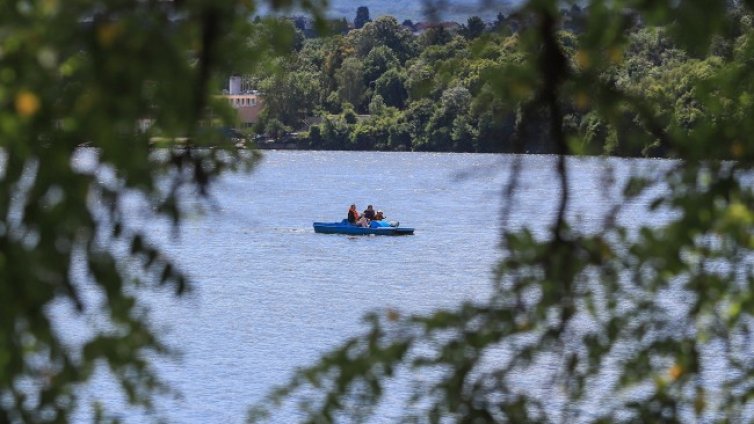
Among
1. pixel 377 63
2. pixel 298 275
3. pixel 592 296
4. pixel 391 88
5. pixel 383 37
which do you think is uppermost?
pixel 383 37

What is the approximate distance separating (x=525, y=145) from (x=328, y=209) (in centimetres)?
6239

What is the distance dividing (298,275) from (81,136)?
38.9m

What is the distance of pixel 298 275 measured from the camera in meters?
41.4

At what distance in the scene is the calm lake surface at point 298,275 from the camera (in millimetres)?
21905

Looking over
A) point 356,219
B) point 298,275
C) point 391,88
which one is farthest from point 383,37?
point 298,275

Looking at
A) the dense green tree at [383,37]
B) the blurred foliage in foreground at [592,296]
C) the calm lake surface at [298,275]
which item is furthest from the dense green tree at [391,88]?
the blurred foliage in foreground at [592,296]

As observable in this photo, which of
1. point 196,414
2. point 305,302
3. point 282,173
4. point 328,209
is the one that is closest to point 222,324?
point 305,302

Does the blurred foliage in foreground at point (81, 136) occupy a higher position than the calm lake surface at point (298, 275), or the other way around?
the blurred foliage in foreground at point (81, 136)

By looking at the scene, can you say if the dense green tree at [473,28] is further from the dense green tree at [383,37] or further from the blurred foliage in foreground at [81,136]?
the dense green tree at [383,37]

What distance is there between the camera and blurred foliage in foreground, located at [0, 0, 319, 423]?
2.27m

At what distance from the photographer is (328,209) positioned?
218ft

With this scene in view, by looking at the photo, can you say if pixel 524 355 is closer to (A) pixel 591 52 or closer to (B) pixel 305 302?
(A) pixel 591 52

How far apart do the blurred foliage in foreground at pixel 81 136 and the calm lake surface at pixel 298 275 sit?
72 centimetres

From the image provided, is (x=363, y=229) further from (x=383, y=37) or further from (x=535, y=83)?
(x=383, y=37)
